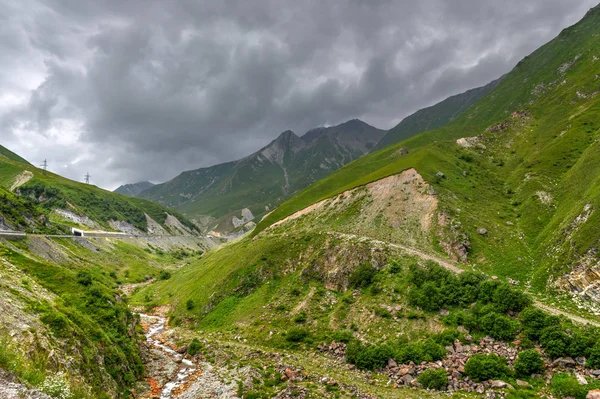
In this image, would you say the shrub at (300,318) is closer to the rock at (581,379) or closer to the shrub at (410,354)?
the shrub at (410,354)

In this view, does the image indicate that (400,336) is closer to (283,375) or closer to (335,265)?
(283,375)

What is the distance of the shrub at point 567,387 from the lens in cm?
2348

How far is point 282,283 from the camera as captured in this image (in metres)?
58.2

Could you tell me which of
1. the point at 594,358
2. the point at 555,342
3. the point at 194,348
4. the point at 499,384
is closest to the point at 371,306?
the point at 499,384

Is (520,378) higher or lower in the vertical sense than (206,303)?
lower

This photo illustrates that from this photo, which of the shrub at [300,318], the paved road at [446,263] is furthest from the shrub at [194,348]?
the paved road at [446,263]

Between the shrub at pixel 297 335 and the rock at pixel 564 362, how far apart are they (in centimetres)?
2810

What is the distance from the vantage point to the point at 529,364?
89.8 ft

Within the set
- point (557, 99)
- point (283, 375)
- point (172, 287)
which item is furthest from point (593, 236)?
point (557, 99)

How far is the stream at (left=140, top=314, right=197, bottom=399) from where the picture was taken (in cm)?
3238

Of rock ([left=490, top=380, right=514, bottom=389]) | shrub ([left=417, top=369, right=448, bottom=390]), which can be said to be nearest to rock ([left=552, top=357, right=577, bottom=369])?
rock ([left=490, top=380, right=514, bottom=389])

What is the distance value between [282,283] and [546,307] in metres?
40.3

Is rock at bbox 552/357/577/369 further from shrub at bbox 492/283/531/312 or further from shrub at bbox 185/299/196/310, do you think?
shrub at bbox 185/299/196/310

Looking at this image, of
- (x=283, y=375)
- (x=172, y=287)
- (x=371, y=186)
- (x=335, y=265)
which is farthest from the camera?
(x=371, y=186)
